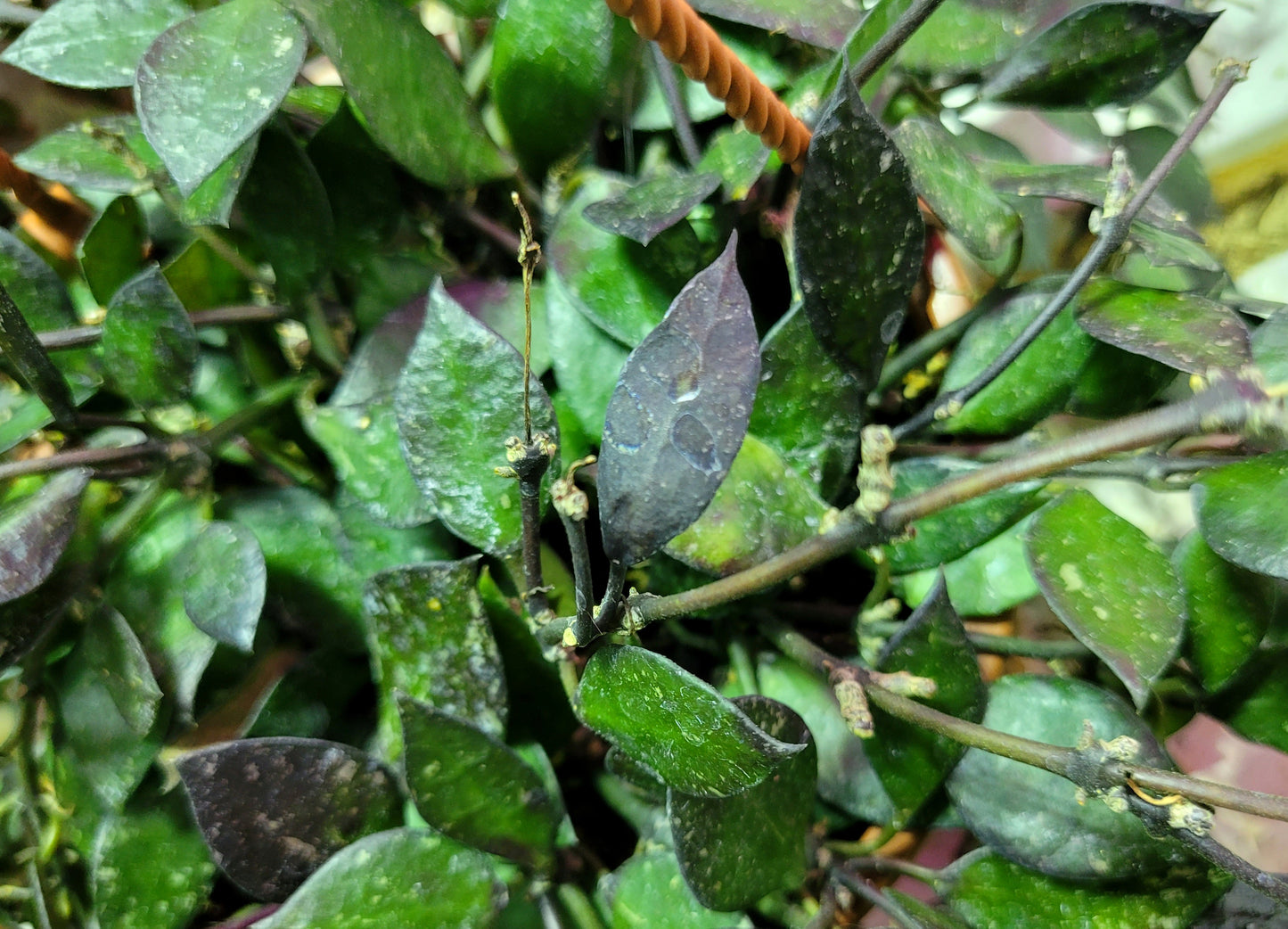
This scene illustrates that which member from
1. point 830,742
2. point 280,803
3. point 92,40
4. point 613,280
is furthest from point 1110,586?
point 92,40

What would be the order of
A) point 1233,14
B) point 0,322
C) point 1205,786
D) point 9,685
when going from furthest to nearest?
point 1233,14 → point 9,685 → point 0,322 → point 1205,786

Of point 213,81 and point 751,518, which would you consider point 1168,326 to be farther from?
→ point 213,81

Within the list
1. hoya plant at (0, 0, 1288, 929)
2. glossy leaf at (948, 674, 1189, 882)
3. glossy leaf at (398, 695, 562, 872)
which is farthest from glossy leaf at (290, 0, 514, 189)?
glossy leaf at (948, 674, 1189, 882)

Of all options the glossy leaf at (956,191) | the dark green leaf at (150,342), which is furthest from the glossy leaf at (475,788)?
the glossy leaf at (956,191)

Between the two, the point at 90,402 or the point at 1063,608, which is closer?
the point at 1063,608

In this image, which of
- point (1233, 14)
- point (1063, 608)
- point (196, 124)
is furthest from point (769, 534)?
point (1233, 14)

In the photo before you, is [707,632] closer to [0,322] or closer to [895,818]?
[895,818]

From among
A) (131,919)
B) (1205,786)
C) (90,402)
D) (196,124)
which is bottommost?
(131,919)
